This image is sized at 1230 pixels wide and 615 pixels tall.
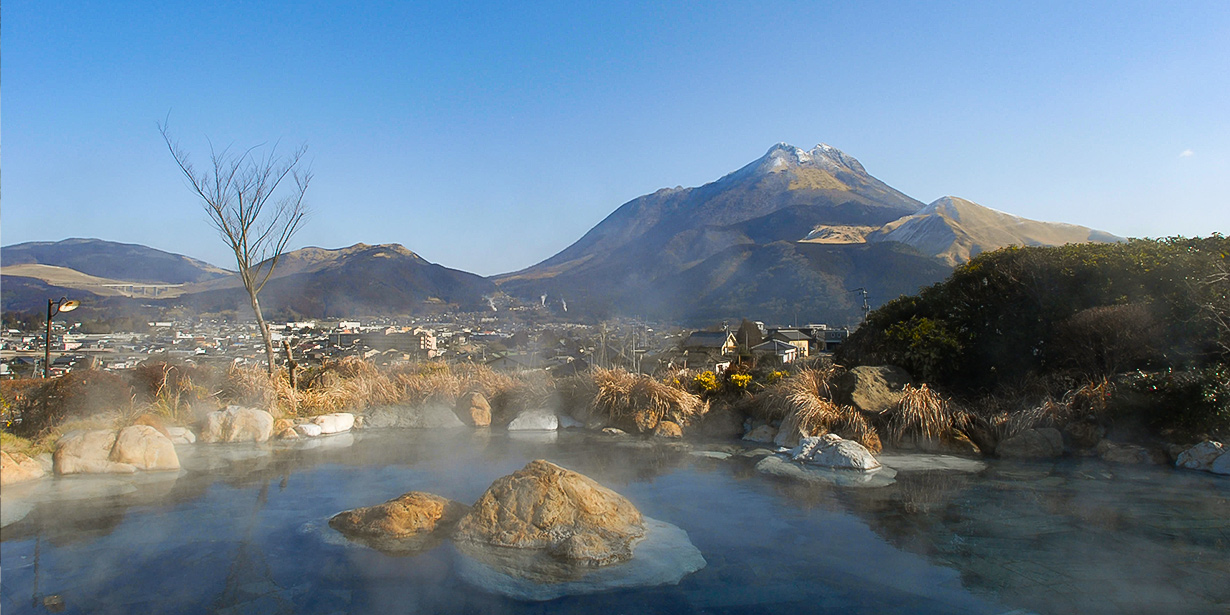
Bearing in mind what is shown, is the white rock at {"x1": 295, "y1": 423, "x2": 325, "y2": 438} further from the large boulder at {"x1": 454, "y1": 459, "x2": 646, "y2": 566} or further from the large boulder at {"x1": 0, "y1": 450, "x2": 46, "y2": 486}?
the large boulder at {"x1": 454, "y1": 459, "x2": 646, "y2": 566}

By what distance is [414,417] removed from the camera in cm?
1231

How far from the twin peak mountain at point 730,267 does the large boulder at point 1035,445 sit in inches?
846

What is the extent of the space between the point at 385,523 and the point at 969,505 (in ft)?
18.4

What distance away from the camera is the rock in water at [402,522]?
5.30m

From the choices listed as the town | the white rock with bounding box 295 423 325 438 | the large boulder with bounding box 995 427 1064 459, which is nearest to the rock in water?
the white rock with bounding box 295 423 325 438

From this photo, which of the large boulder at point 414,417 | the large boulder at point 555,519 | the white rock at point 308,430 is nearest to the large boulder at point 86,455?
the white rock at point 308,430

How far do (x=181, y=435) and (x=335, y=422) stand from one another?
2303mm

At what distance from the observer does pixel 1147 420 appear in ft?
29.6

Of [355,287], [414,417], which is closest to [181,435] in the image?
[414,417]

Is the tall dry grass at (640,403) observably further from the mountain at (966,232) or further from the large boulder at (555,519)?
the mountain at (966,232)

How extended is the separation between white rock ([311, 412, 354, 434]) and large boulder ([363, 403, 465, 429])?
358 millimetres

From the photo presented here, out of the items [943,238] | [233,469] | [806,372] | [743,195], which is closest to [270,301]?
[233,469]

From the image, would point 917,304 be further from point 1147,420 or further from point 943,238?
point 943,238

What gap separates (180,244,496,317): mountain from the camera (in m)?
27.2
